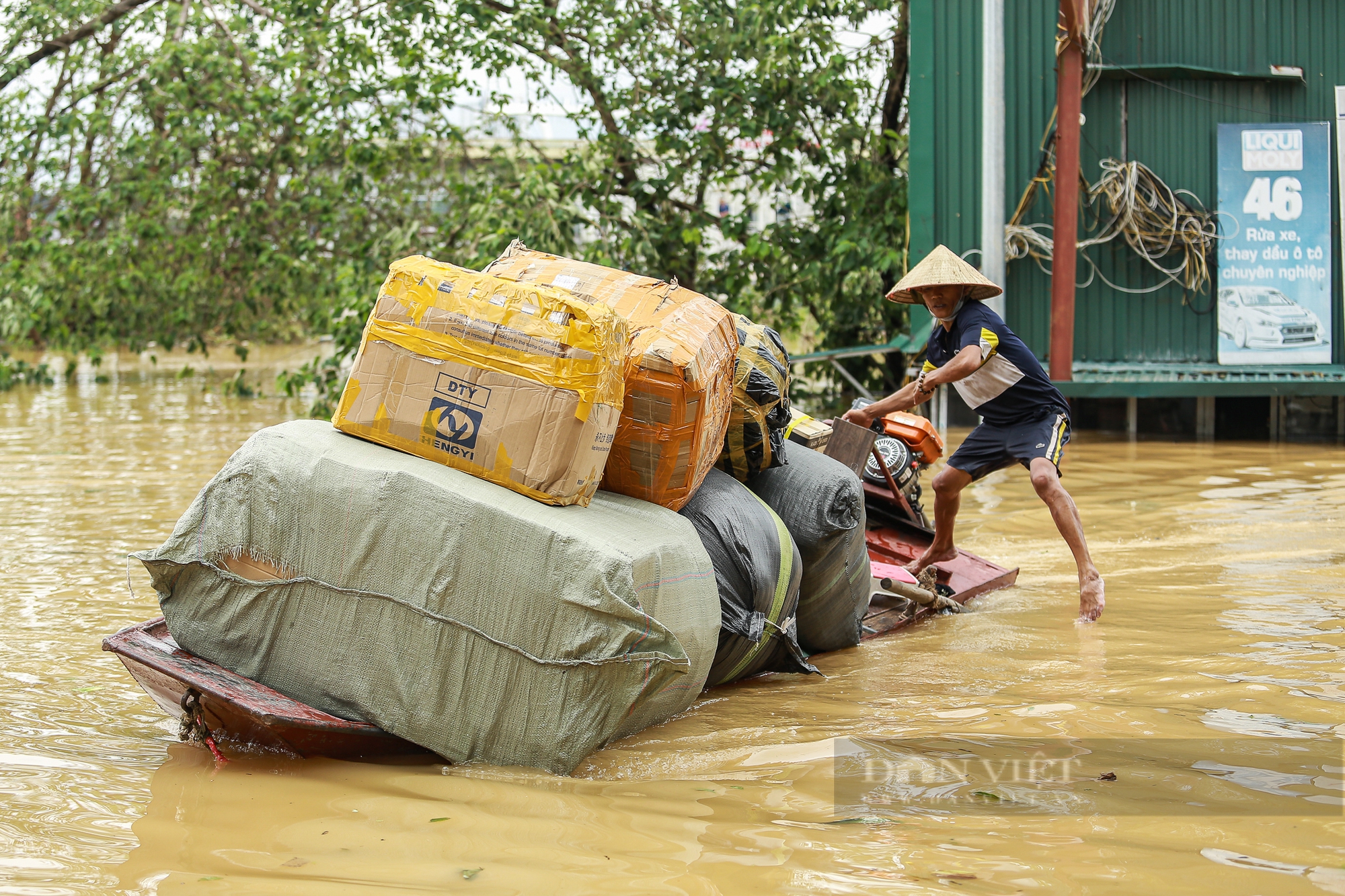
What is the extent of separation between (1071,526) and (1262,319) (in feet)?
21.1

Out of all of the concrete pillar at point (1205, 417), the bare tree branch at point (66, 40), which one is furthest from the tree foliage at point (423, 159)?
the concrete pillar at point (1205, 417)

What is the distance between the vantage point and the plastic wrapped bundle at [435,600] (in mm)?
2809

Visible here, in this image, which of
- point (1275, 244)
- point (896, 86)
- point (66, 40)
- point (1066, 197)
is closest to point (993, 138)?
point (1066, 197)

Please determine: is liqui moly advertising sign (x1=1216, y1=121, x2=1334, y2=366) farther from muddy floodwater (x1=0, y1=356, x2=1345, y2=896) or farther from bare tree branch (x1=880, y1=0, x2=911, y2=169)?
muddy floodwater (x1=0, y1=356, x2=1345, y2=896)

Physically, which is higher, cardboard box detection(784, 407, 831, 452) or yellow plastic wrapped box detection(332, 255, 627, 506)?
yellow plastic wrapped box detection(332, 255, 627, 506)

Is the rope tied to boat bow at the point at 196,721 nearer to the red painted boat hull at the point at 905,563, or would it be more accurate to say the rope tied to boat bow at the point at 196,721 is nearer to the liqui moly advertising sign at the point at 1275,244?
the red painted boat hull at the point at 905,563

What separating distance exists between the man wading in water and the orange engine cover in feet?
0.49

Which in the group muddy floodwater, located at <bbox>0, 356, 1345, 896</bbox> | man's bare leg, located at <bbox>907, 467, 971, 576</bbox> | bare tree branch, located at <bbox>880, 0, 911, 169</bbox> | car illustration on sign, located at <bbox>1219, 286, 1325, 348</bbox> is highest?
bare tree branch, located at <bbox>880, 0, 911, 169</bbox>

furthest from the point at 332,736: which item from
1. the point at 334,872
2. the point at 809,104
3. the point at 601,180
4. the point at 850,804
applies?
the point at 809,104

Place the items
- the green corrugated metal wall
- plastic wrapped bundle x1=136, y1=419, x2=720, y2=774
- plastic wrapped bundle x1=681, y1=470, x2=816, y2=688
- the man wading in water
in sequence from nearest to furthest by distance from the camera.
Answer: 1. plastic wrapped bundle x1=136, y1=419, x2=720, y2=774
2. plastic wrapped bundle x1=681, y1=470, x2=816, y2=688
3. the man wading in water
4. the green corrugated metal wall

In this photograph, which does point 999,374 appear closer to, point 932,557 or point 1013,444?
point 1013,444

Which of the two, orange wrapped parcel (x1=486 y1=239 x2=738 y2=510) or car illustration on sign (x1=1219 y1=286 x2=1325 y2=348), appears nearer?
orange wrapped parcel (x1=486 y1=239 x2=738 y2=510)

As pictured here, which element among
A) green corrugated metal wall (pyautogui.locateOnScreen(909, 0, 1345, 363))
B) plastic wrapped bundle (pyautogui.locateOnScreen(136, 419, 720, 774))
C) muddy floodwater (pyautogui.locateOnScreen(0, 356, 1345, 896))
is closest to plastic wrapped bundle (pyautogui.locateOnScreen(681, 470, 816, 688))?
muddy floodwater (pyautogui.locateOnScreen(0, 356, 1345, 896))

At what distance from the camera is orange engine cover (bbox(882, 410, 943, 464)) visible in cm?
504
